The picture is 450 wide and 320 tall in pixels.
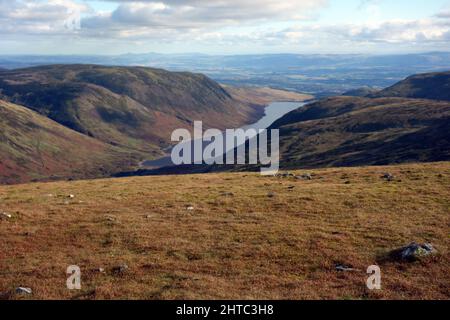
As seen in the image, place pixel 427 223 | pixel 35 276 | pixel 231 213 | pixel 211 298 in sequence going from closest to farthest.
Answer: pixel 211 298 < pixel 35 276 < pixel 427 223 < pixel 231 213

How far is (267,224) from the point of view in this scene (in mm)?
31953

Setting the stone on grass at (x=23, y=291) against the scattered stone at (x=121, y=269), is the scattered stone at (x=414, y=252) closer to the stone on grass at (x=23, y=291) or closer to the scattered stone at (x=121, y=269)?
the scattered stone at (x=121, y=269)

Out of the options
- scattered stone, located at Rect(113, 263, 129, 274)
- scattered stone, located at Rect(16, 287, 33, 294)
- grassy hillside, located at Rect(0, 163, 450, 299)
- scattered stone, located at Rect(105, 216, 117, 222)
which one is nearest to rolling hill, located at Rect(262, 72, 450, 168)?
grassy hillside, located at Rect(0, 163, 450, 299)

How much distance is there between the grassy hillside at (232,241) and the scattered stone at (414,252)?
0.49 metres

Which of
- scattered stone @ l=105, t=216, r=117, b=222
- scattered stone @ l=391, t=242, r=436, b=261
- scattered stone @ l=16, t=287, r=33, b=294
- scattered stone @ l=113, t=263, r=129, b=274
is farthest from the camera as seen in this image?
scattered stone @ l=105, t=216, r=117, b=222

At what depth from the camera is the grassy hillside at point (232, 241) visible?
20891 mm

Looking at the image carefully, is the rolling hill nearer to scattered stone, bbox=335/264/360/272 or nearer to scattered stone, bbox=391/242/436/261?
scattered stone, bbox=391/242/436/261

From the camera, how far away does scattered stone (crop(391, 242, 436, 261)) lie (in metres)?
24.4

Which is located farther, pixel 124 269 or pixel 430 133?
Result: pixel 430 133

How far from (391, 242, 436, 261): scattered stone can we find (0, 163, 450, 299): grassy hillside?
0.49 m

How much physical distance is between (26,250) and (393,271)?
23267 millimetres

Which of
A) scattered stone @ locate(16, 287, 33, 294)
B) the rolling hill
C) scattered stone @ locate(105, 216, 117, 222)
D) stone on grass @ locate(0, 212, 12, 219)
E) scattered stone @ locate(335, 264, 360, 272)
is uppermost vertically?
scattered stone @ locate(16, 287, 33, 294)
